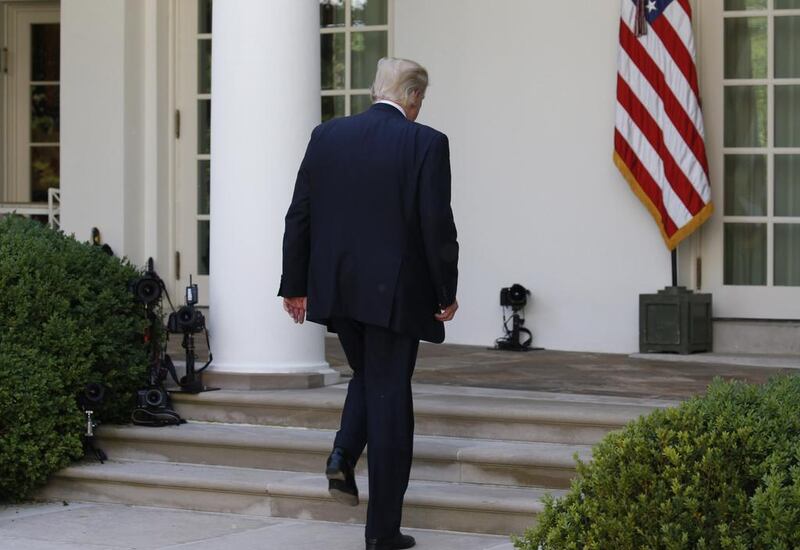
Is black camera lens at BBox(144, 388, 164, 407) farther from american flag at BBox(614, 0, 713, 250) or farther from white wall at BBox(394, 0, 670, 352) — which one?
american flag at BBox(614, 0, 713, 250)

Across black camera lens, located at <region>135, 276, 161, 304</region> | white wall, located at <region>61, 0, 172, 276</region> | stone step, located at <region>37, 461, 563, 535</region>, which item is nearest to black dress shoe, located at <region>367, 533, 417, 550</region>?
stone step, located at <region>37, 461, 563, 535</region>

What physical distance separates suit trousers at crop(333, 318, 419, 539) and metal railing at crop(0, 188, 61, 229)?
19.0 ft

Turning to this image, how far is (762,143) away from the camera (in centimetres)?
874

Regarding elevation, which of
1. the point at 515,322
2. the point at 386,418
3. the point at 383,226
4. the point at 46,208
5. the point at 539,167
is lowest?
the point at 386,418

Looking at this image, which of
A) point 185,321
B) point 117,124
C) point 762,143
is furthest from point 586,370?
point 117,124

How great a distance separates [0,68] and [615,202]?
527 centimetres

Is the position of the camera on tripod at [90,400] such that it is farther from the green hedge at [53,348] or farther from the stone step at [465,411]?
the stone step at [465,411]

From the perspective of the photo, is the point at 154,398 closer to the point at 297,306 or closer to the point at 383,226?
the point at 297,306

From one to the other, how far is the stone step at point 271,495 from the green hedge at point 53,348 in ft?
0.67

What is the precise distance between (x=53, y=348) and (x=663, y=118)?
14.1 ft

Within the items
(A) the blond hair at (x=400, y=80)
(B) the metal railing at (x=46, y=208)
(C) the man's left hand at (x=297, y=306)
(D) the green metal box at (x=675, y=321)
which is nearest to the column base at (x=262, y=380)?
(C) the man's left hand at (x=297, y=306)

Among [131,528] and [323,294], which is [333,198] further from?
[131,528]

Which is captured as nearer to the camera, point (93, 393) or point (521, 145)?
point (93, 393)

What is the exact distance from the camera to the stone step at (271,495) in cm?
534
